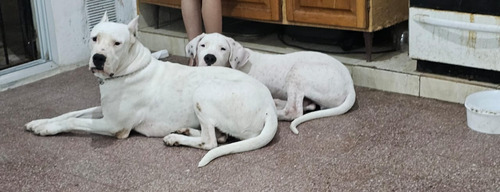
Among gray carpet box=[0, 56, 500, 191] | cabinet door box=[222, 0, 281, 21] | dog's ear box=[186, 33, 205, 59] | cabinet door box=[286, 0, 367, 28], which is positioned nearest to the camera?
gray carpet box=[0, 56, 500, 191]

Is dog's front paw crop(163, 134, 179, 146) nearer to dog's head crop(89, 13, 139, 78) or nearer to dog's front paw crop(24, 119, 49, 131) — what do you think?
dog's head crop(89, 13, 139, 78)

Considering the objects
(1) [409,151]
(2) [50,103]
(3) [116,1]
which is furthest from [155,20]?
(1) [409,151]

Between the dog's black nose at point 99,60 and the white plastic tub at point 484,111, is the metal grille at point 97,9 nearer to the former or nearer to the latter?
the dog's black nose at point 99,60

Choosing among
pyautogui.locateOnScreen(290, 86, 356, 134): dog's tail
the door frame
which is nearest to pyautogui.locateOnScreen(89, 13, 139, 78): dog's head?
pyautogui.locateOnScreen(290, 86, 356, 134): dog's tail

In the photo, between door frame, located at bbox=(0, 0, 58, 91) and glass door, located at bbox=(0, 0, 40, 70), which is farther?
glass door, located at bbox=(0, 0, 40, 70)

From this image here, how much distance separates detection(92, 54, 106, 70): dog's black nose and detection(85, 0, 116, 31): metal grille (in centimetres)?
164

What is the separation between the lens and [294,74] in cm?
359

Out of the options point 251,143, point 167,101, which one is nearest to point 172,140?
point 167,101

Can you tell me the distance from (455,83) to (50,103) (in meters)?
2.04

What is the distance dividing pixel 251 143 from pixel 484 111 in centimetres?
101

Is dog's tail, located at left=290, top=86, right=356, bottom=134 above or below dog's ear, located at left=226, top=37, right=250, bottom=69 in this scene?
below

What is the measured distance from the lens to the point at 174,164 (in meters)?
3.10

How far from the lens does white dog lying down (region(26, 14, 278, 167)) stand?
3.16 m

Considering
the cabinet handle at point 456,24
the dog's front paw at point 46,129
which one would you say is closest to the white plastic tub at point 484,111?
the cabinet handle at point 456,24
